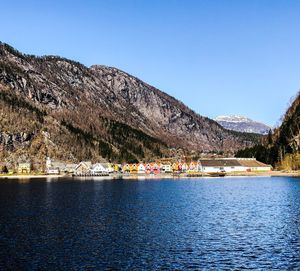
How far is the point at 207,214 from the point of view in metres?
79.6

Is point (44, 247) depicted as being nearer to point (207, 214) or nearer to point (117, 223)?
point (117, 223)

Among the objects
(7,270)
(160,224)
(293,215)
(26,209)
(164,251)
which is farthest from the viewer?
(26,209)

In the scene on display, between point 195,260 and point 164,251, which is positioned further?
point 164,251

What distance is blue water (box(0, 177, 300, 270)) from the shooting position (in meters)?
A: 44.7

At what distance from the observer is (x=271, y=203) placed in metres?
96.5

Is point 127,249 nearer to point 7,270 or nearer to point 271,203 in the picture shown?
point 7,270

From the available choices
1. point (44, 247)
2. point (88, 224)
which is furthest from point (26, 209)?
point (44, 247)

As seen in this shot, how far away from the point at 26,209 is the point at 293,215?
1978 inches

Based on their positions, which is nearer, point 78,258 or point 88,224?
point 78,258

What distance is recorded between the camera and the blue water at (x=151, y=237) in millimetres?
44719

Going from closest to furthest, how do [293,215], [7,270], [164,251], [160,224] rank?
[7,270]
[164,251]
[160,224]
[293,215]

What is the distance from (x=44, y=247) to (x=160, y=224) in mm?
21635

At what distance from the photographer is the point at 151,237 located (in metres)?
57.8

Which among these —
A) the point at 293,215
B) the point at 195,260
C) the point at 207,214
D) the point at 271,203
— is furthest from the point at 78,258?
the point at 271,203
